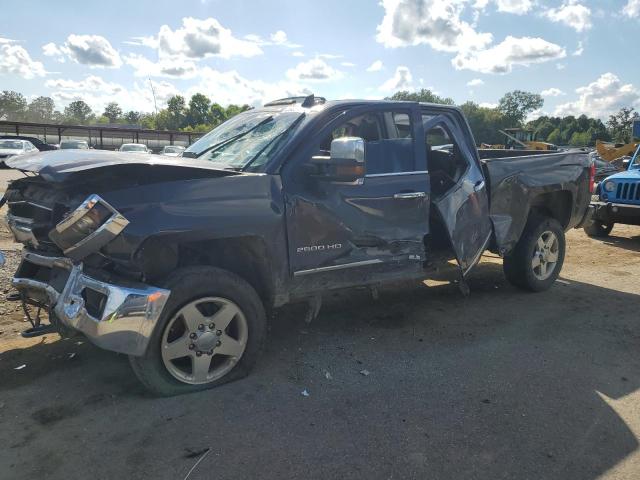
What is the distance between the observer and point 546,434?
307cm

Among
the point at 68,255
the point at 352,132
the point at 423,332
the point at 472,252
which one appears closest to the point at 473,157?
the point at 472,252

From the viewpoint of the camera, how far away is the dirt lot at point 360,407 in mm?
2738

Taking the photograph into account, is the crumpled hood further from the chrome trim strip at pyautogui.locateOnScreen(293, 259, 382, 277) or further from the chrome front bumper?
the chrome trim strip at pyautogui.locateOnScreen(293, 259, 382, 277)

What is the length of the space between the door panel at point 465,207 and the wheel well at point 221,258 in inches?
71.7

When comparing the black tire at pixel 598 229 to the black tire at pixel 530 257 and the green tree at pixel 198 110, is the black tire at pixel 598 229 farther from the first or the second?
the green tree at pixel 198 110

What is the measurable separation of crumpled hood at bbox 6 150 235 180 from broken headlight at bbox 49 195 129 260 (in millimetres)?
258

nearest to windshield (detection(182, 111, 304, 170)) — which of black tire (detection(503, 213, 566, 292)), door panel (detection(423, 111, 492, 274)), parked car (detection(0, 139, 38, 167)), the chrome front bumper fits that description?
the chrome front bumper

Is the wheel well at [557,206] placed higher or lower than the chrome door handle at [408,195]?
lower

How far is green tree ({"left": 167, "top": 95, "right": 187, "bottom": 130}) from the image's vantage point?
103 meters

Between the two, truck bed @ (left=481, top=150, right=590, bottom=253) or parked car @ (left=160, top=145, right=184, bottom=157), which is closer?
parked car @ (left=160, top=145, right=184, bottom=157)

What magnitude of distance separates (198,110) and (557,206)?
102501mm

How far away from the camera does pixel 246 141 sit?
424 cm

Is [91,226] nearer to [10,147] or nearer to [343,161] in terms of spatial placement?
[343,161]

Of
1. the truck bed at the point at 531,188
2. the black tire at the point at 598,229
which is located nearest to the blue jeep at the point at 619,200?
the black tire at the point at 598,229
